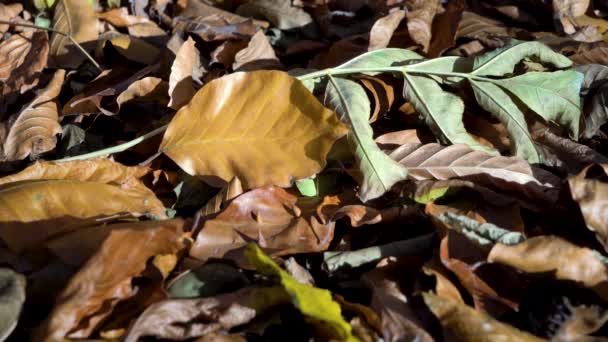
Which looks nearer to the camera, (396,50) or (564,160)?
(564,160)

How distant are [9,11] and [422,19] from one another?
3.71ft

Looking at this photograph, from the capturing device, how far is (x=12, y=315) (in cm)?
89

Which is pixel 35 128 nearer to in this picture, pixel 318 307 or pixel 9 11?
pixel 9 11

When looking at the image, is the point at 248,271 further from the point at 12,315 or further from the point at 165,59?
the point at 165,59

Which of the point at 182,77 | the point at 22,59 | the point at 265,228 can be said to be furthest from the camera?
the point at 22,59

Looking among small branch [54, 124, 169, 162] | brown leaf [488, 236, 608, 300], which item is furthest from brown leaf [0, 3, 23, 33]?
brown leaf [488, 236, 608, 300]

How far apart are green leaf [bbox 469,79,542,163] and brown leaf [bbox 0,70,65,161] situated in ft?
3.00

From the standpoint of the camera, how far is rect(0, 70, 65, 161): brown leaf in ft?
4.23

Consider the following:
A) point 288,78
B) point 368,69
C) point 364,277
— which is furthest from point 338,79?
point 364,277

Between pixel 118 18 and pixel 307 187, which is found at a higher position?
pixel 118 18

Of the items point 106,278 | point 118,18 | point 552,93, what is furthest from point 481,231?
point 118,18

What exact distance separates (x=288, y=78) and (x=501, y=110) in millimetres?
458

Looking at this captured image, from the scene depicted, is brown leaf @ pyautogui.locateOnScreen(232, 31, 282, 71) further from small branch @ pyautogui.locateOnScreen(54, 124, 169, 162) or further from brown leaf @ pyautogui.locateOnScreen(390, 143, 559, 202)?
brown leaf @ pyautogui.locateOnScreen(390, 143, 559, 202)

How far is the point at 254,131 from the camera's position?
1.18 m
